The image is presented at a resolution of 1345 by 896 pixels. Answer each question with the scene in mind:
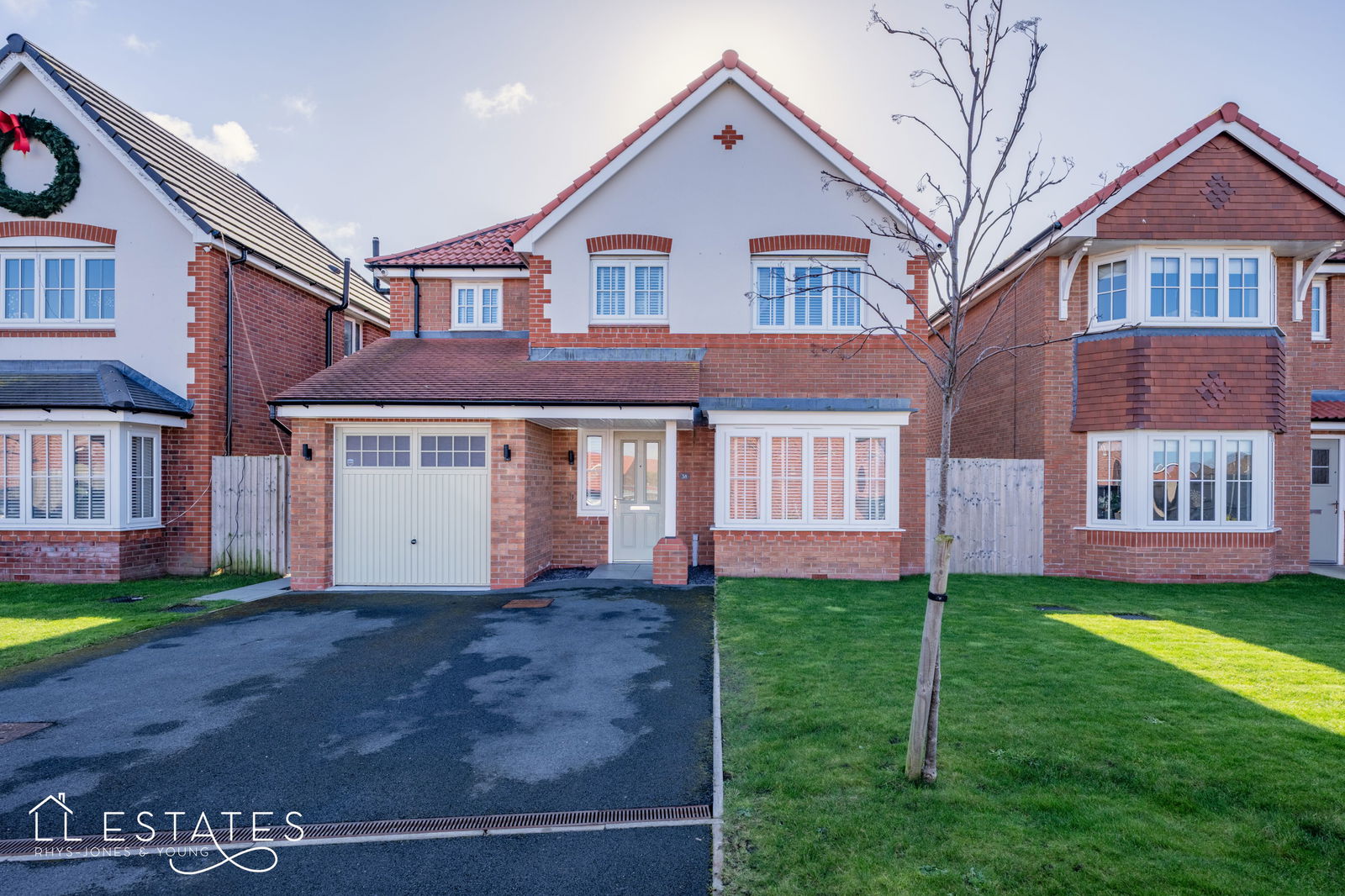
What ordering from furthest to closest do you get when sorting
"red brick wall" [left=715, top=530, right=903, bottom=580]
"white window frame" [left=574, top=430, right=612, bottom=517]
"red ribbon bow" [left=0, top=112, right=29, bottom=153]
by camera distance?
"white window frame" [left=574, top=430, right=612, bottom=517], "red ribbon bow" [left=0, top=112, right=29, bottom=153], "red brick wall" [left=715, top=530, right=903, bottom=580]

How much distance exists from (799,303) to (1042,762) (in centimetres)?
969

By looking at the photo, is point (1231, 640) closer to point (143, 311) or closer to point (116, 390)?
point (116, 390)

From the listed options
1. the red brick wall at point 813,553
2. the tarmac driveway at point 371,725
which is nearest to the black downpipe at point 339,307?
the tarmac driveway at point 371,725

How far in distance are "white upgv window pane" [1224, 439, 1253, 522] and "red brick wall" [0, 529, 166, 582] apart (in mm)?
19612

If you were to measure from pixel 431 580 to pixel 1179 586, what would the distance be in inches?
504

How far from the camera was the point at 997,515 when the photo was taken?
12938mm

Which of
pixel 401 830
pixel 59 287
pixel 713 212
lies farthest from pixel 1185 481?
pixel 59 287

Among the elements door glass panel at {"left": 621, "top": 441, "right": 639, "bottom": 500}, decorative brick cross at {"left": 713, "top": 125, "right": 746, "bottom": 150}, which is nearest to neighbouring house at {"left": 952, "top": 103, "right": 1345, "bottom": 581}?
decorative brick cross at {"left": 713, "top": 125, "right": 746, "bottom": 150}

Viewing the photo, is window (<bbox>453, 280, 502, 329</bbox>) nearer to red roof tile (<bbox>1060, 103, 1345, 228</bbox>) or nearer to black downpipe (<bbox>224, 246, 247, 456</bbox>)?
black downpipe (<bbox>224, 246, 247, 456</bbox>)

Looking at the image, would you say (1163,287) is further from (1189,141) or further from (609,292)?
(609,292)

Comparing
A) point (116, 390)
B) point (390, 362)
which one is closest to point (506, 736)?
point (390, 362)

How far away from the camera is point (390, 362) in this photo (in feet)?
42.1

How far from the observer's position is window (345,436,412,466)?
1164cm

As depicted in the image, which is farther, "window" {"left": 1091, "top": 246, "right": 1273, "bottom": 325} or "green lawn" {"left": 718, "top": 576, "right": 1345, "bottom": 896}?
"window" {"left": 1091, "top": 246, "right": 1273, "bottom": 325}
